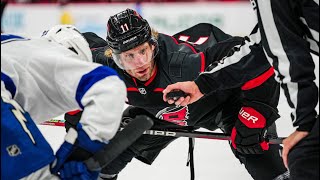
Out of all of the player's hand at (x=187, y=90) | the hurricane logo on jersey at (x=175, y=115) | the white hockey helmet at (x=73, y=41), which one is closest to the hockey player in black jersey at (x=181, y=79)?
the hurricane logo on jersey at (x=175, y=115)

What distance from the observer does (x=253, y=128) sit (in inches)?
81.1

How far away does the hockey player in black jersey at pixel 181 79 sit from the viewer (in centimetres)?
211

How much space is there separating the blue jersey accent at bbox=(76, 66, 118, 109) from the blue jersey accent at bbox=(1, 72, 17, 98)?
17cm

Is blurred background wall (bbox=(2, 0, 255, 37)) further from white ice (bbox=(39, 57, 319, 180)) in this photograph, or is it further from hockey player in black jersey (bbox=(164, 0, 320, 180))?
hockey player in black jersey (bbox=(164, 0, 320, 180))

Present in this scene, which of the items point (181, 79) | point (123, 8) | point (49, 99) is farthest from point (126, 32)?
point (123, 8)

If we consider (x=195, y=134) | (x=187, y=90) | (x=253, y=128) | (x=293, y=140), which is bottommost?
(x=195, y=134)

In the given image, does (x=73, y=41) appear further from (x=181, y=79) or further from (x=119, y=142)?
(x=181, y=79)

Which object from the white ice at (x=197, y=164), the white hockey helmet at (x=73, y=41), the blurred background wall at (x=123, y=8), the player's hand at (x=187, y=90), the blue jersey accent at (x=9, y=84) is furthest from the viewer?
the blurred background wall at (x=123, y=8)

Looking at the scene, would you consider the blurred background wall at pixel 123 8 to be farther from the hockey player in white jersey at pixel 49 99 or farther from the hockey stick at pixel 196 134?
the hockey player in white jersey at pixel 49 99

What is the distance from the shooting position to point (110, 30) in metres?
2.17

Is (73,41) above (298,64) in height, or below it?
below

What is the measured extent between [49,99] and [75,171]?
291mm

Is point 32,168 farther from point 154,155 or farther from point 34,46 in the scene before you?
point 154,155

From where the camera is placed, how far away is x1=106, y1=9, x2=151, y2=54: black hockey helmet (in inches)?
83.4
